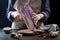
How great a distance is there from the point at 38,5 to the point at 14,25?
0.22 metres

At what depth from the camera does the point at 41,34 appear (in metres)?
1.12

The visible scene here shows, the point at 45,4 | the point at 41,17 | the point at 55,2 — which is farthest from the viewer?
the point at 55,2

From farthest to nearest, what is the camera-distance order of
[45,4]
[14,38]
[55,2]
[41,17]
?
[55,2] → [45,4] → [41,17] → [14,38]

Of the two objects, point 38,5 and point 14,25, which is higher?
point 38,5

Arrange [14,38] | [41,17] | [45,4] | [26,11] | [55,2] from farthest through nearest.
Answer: [55,2] < [45,4] < [41,17] < [26,11] < [14,38]

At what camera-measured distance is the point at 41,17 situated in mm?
1294

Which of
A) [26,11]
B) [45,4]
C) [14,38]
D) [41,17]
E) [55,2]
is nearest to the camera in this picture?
[14,38]

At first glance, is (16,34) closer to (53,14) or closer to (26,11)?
(26,11)

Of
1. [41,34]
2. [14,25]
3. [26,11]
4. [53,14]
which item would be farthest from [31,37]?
[53,14]

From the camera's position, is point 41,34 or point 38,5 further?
point 38,5

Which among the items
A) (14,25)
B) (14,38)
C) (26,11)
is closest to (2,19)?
(14,25)

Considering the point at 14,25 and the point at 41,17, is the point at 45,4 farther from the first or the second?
the point at 14,25

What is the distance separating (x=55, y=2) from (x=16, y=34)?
80cm

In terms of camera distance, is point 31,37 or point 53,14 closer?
point 31,37
